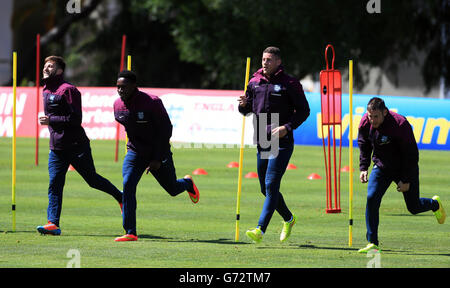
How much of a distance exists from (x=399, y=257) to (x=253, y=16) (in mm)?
28848

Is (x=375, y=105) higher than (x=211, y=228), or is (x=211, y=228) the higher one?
(x=375, y=105)

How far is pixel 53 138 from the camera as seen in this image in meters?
12.2

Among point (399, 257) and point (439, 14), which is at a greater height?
point (439, 14)

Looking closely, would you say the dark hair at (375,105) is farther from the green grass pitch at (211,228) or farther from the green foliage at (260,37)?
the green foliage at (260,37)

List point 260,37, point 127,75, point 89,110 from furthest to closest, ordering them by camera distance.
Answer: point 260,37, point 89,110, point 127,75

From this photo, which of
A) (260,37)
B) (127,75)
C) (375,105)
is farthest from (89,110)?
(375,105)

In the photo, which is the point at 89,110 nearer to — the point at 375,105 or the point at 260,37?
the point at 260,37

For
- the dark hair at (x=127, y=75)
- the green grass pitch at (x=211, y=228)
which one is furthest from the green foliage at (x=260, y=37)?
the dark hair at (x=127, y=75)

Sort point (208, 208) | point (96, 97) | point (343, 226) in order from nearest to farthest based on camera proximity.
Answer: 1. point (343, 226)
2. point (208, 208)
3. point (96, 97)

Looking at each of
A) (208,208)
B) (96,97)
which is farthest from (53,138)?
(96,97)

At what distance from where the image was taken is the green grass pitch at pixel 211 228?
10.3 m

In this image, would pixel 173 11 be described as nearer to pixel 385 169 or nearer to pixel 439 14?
pixel 439 14

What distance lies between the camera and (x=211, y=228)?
13.0m

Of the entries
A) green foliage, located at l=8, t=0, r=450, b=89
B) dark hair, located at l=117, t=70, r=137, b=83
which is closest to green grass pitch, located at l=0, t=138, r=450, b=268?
dark hair, located at l=117, t=70, r=137, b=83
